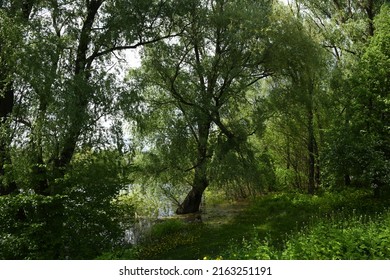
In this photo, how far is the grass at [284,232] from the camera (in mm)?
7305

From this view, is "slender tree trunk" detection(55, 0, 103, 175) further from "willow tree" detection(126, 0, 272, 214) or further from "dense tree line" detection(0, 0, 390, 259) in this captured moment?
"willow tree" detection(126, 0, 272, 214)

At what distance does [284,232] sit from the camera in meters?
12.9

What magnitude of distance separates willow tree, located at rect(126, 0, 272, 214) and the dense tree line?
6 cm

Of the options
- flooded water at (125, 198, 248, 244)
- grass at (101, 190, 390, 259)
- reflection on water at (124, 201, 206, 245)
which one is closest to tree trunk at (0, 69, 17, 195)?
grass at (101, 190, 390, 259)

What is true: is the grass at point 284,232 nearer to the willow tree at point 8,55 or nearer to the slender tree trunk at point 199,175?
the slender tree trunk at point 199,175

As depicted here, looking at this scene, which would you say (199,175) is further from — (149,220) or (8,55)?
(8,55)

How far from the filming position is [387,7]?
58.4 ft

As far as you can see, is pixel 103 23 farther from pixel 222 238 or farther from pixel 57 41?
pixel 222 238

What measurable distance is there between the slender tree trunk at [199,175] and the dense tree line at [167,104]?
0.07 metres

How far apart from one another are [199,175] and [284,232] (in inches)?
200

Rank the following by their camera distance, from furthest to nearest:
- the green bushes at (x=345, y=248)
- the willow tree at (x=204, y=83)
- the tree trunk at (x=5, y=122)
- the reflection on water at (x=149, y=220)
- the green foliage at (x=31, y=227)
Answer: the willow tree at (x=204, y=83), the reflection on water at (x=149, y=220), the tree trunk at (x=5, y=122), the green foliage at (x=31, y=227), the green bushes at (x=345, y=248)

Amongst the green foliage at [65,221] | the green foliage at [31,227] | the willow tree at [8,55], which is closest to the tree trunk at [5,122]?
the willow tree at [8,55]
